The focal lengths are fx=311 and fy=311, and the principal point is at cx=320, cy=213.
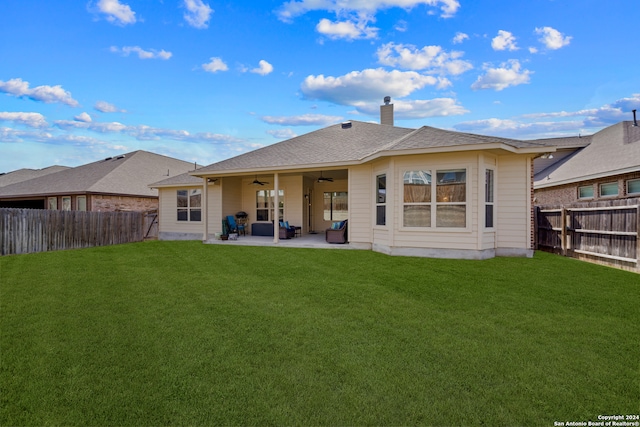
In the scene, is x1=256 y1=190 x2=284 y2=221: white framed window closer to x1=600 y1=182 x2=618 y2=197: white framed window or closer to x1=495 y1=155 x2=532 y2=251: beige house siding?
x1=495 y1=155 x2=532 y2=251: beige house siding

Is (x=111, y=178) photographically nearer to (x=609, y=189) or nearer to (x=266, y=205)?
(x=266, y=205)

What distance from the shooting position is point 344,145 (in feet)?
40.9

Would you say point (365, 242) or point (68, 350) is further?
point (365, 242)

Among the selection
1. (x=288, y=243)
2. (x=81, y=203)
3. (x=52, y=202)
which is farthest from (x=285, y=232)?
(x=52, y=202)

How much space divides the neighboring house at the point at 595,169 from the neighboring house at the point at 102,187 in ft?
74.8

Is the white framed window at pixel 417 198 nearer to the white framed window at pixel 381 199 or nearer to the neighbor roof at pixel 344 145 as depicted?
the white framed window at pixel 381 199

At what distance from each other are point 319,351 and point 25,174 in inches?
1470

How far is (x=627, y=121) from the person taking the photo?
15.4 m

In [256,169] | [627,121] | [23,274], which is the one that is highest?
[627,121]

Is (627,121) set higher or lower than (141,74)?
lower

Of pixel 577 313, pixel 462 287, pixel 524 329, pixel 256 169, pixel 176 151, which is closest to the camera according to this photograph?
pixel 524 329

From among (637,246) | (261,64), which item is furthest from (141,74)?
(637,246)

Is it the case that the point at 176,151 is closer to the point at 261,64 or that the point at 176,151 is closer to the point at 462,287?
the point at 261,64

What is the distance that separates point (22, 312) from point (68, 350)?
202cm
